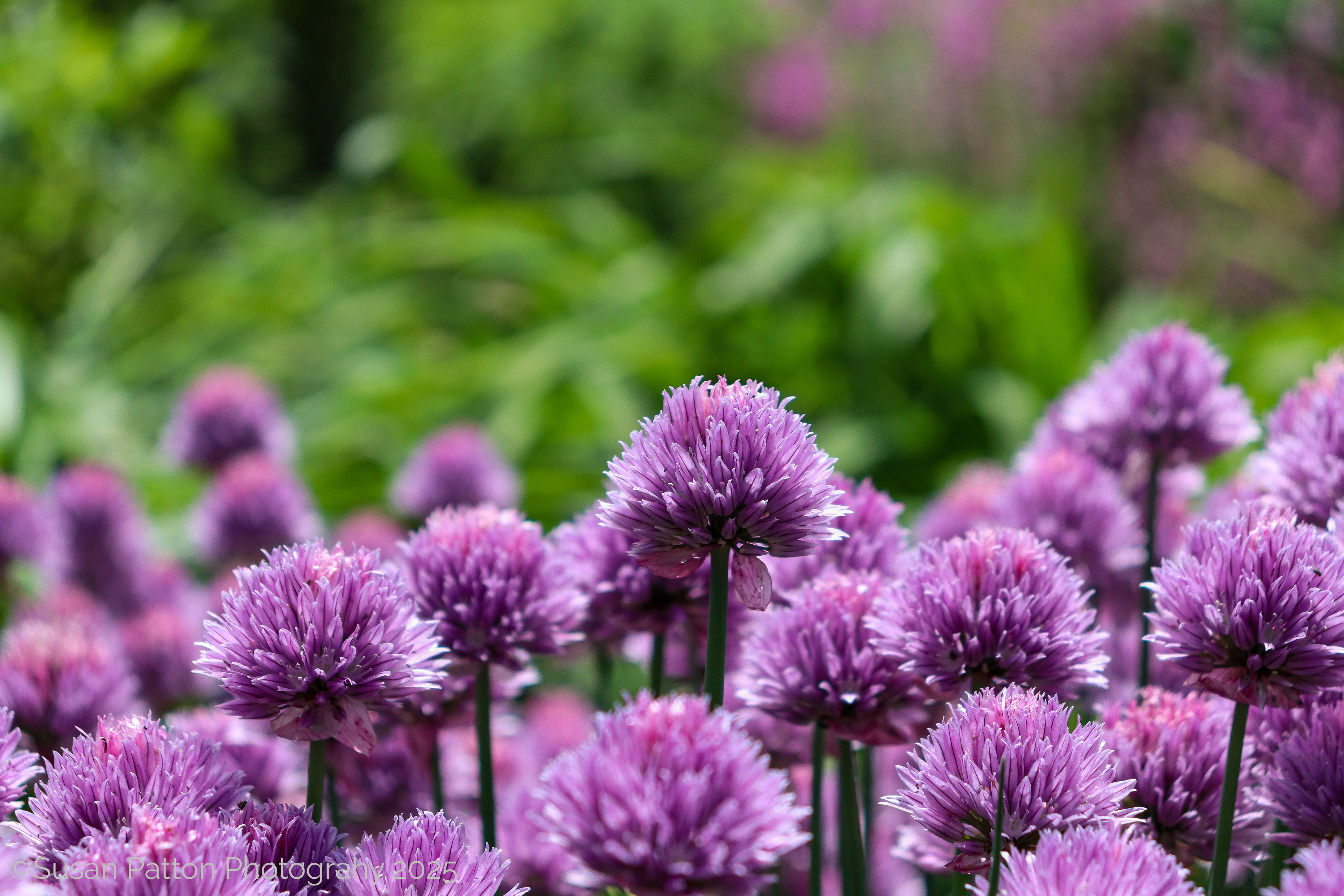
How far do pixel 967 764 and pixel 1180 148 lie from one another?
355 centimetres

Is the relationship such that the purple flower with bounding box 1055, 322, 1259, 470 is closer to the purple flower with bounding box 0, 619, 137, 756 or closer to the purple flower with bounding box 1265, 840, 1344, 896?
the purple flower with bounding box 1265, 840, 1344, 896

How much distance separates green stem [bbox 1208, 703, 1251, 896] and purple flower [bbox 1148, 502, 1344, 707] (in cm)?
2

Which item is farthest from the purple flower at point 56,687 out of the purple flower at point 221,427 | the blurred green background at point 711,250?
the blurred green background at point 711,250

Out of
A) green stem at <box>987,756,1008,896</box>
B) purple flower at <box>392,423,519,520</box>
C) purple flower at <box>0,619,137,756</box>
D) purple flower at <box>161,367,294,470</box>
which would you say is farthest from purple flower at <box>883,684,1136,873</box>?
purple flower at <box>161,367,294,470</box>

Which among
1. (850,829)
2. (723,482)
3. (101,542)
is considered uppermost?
(101,542)

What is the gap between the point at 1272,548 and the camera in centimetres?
64

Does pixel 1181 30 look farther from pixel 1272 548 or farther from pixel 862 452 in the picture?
pixel 1272 548

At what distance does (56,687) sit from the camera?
3.14ft

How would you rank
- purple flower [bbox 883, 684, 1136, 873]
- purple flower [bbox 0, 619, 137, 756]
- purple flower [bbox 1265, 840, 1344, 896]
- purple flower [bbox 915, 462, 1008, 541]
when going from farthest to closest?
purple flower [bbox 915, 462, 1008, 541], purple flower [bbox 0, 619, 137, 756], purple flower [bbox 883, 684, 1136, 873], purple flower [bbox 1265, 840, 1344, 896]

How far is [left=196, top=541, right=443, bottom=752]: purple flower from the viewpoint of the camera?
64 centimetres

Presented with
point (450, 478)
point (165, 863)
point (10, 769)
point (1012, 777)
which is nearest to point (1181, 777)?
point (1012, 777)

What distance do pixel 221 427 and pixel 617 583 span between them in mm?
1410

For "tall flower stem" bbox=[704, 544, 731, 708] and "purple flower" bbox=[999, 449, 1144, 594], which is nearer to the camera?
"tall flower stem" bbox=[704, 544, 731, 708]

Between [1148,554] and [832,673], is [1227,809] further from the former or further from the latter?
[1148,554]
